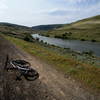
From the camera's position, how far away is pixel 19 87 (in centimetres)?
925

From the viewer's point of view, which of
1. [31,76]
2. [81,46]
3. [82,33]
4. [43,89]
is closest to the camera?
[43,89]

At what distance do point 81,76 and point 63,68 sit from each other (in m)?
2.30

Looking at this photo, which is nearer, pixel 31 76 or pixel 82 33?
pixel 31 76

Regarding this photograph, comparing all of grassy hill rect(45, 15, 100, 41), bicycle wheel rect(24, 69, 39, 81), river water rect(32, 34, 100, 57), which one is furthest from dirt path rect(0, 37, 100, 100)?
grassy hill rect(45, 15, 100, 41)

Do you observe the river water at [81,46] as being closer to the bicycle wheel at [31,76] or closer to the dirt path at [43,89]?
the bicycle wheel at [31,76]

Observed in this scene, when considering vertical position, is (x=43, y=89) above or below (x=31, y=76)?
below

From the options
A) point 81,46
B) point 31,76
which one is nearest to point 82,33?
point 81,46

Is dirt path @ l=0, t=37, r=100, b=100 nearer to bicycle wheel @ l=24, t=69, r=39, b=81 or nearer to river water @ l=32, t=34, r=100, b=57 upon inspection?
bicycle wheel @ l=24, t=69, r=39, b=81

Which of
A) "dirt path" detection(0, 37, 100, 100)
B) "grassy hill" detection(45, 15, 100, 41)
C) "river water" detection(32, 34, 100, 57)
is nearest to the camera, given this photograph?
"dirt path" detection(0, 37, 100, 100)

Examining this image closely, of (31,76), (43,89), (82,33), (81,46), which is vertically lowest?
(81,46)

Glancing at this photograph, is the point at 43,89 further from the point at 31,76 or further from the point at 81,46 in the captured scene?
the point at 81,46

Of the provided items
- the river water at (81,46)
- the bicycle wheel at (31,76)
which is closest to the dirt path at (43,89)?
the bicycle wheel at (31,76)

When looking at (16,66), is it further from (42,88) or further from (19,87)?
(42,88)

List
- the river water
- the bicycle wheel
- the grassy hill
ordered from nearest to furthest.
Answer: the bicycle wheel < the river water < the grassy hill
